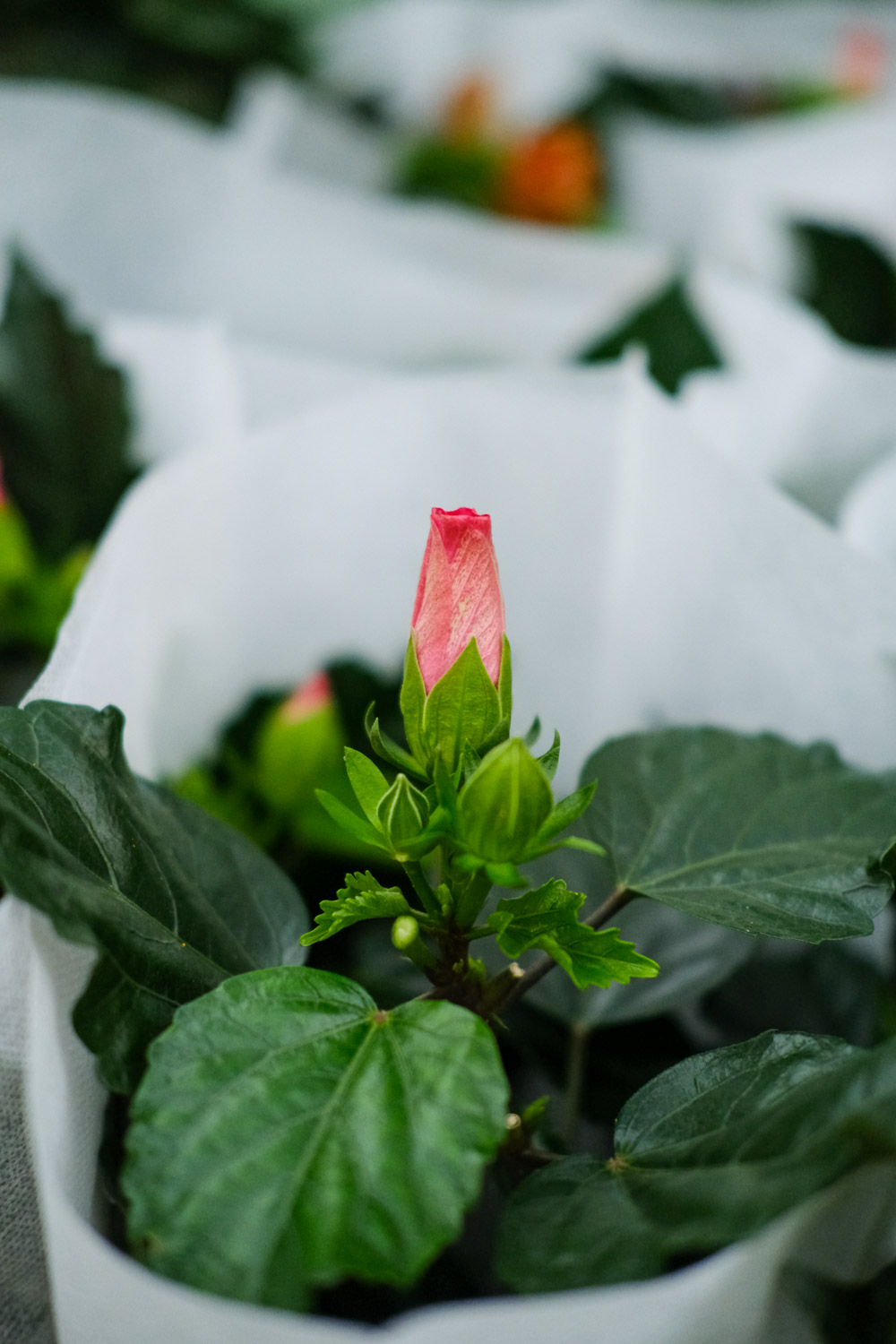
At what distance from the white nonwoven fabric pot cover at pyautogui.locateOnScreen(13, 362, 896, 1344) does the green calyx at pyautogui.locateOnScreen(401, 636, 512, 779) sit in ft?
0.33

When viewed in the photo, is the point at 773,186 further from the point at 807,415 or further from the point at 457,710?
the point at 457,710

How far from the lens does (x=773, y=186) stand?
892 millimetres

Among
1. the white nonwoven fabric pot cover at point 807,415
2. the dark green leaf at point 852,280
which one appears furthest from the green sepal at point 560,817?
the dark green leaf at point 852,280

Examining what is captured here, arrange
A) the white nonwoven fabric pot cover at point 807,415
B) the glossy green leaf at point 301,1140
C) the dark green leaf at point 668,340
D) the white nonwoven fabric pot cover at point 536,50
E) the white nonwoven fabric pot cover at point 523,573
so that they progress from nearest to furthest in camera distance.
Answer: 1. the glossy green leaf at point 301,1140
2. the white nonwoven fabric pot cover at point 523,573
3. the white nonwoven fabric pot cover at point 807,415
4. the dark green leaf at point 668,340
5. the white nonwoven fabric pot cover at point 536,50

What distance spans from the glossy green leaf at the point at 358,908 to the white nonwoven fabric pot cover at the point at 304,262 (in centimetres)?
49

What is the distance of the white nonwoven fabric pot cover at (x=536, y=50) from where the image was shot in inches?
44.8

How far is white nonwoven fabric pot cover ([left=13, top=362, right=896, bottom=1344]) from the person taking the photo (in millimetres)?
391

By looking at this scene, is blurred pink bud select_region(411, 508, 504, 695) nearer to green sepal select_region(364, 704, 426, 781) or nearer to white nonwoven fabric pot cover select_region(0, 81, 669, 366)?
green sepal select_region(364, 704, 426, 781)

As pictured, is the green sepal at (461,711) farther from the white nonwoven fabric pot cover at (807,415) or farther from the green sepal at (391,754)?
the white nonwoven fabric pot cover at (807,415)

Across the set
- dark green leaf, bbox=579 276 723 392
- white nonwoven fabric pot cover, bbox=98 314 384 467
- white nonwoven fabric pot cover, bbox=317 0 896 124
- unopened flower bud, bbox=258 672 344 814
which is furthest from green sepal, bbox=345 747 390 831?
white nonwoven fabric pot cover, bbox=317 0 896 124

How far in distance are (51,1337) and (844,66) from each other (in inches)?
54.0

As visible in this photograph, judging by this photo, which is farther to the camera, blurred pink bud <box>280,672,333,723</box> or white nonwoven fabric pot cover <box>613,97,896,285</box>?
white nonwoven fabric pot cover <box>613,97,896,285</box>

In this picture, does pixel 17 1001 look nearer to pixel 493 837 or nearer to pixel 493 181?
pixel 493 837

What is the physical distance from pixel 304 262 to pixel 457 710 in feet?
1.67
